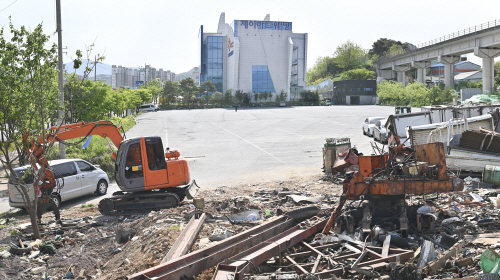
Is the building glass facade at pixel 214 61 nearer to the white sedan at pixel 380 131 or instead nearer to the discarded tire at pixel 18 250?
the white sedan at pixel 380 131

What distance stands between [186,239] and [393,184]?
179 inches

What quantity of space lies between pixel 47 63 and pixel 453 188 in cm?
973

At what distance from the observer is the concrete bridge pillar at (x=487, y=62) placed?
6706 centimetres

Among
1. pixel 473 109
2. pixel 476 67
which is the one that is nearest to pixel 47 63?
pixel 473 109

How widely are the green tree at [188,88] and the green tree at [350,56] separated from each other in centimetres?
5956

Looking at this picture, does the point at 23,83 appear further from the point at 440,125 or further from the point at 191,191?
the point at 440,125

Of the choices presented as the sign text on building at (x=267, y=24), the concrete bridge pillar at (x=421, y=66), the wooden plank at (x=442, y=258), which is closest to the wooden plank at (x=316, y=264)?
the wooden plank at (x=442, y=258)

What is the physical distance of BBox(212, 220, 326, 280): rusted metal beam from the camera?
7.36 meters

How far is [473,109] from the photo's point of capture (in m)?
23.4

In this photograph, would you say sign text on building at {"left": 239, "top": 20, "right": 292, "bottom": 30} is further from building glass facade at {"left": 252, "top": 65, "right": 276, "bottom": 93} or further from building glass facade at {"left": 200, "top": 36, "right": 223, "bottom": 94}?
building glass facade at {"left": 200, "top": 36, "right": 223, "bottom": 94}

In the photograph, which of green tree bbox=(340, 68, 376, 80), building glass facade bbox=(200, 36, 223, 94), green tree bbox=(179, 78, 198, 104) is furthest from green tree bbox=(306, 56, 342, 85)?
green tree bbox=(179, 78, 198, 104)

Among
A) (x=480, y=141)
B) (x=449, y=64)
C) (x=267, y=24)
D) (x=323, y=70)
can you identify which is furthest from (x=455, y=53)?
(x=323, y=70)

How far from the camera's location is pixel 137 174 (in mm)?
13633

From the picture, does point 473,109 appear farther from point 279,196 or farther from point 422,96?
point 422,96
